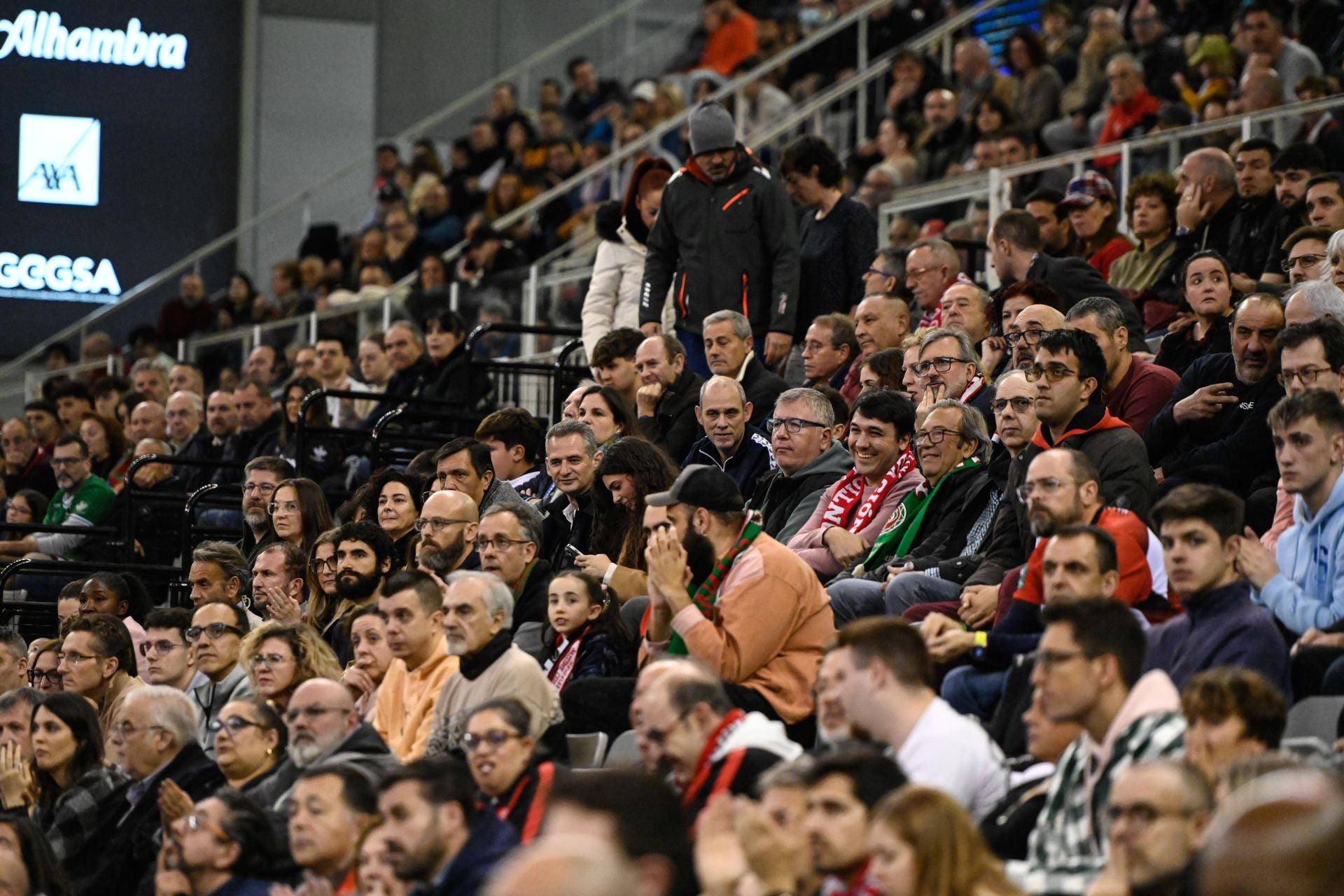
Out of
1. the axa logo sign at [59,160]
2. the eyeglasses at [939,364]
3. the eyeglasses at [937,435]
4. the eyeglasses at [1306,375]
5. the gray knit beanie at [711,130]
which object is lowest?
the eyeglasses at [937,435]

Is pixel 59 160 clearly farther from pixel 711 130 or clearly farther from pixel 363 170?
pixel 711 130

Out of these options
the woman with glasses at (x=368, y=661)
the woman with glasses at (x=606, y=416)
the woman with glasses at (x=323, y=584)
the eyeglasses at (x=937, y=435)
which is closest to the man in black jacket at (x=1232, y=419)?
the eyeglasses at (x=937, y=435)

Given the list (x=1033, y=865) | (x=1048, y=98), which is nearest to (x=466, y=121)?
(x=1048, y=98)

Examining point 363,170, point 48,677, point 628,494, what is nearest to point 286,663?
point 628,494

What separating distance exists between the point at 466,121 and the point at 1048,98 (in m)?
7.48

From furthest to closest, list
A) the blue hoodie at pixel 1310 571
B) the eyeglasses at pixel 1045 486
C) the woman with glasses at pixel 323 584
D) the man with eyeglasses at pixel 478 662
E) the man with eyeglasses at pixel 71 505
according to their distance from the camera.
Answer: the man with eyeglasses at pixel 71 505
the woman with glasses at pixel 323 584
the man with eyeglasses at pixel 478 662
the eyeglasses at pixel 1045 486
the blue hoodie at pixel 1310 571

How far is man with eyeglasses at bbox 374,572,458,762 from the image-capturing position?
20.6ft

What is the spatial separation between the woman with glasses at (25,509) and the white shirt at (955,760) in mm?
7562

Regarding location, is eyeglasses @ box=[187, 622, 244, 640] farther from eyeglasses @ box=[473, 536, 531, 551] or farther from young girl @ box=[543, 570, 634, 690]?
young girl @ box=[543, 570, 634, 690]

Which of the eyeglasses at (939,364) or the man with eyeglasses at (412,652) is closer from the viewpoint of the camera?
the man with eyeglasses at (412,652)

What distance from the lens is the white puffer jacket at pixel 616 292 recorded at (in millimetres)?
10008

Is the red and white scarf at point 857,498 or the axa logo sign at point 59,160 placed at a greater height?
the axa logo sign at point 59,160

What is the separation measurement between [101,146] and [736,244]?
30.1ft

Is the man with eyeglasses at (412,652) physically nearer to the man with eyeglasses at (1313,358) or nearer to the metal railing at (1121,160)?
the man with eyeglasses at (1313,358)
